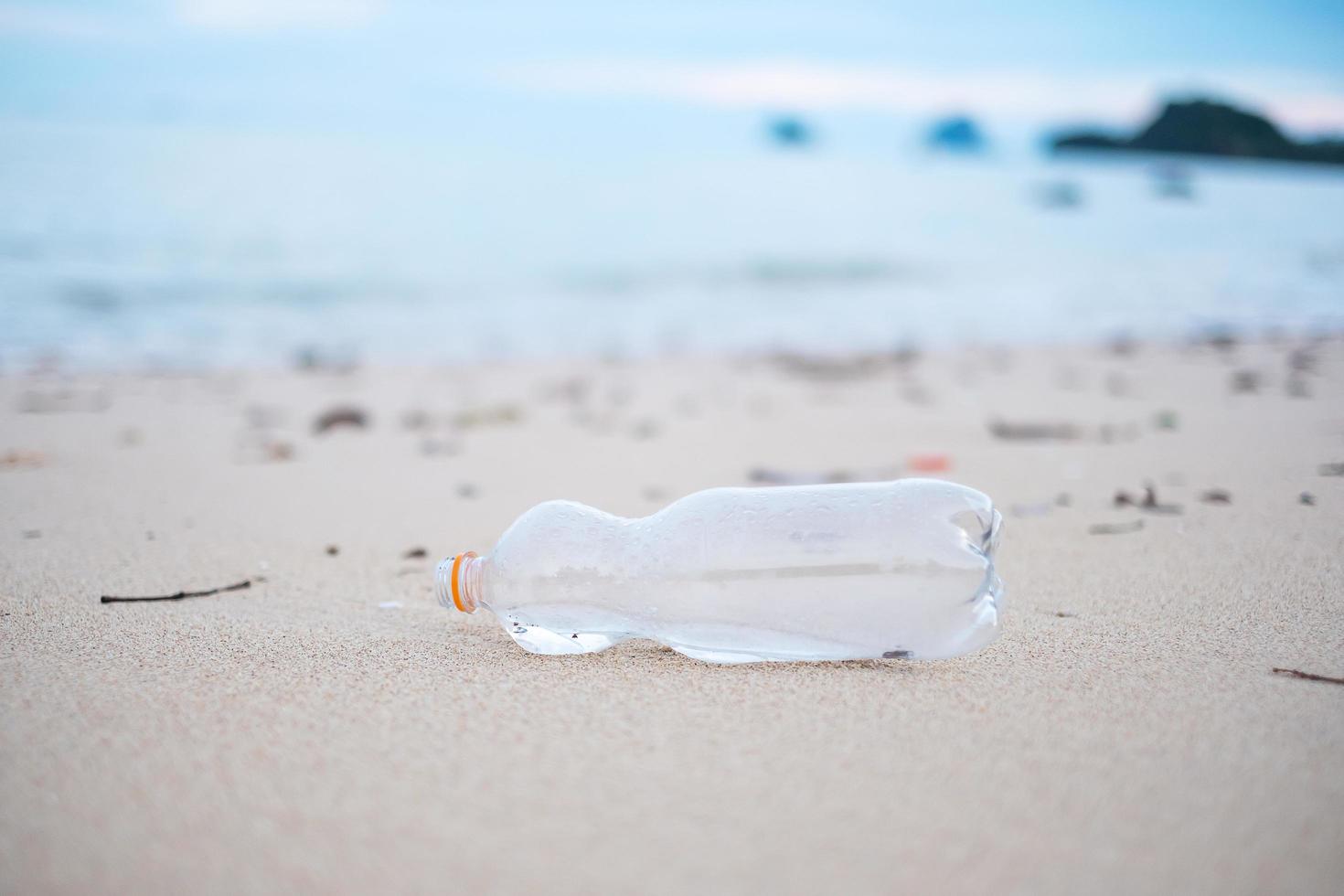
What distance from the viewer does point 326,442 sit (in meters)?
3.40

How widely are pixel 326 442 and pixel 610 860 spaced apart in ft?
9.14

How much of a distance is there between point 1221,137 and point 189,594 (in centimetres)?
1378

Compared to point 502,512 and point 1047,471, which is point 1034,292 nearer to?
point 1047,471

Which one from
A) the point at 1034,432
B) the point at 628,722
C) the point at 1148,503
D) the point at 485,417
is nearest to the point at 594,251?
the point at 485,417

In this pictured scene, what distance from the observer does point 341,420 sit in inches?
145

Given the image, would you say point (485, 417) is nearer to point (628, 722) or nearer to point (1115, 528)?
point (1115, 528)

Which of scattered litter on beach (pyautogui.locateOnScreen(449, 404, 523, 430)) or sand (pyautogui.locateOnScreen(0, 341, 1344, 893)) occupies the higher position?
sand (pyautogui.locateOnScreen(0, 341, 1344, 893))

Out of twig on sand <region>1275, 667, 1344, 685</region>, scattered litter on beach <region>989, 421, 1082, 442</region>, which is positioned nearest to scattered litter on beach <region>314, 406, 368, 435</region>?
scattered litter on beach <region>989, 421, 1082, 442</region>

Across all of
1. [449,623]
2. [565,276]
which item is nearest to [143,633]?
[449,623]

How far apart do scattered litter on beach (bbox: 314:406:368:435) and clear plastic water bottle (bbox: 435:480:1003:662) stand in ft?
7.85

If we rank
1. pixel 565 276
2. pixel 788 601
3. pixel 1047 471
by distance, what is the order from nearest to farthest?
pixel 788 601, pixel 1047 471, pixel 565 276

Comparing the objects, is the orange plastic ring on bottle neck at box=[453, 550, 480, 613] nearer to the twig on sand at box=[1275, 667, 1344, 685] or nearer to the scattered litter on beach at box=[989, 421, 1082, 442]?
the twig on sand at box=[1275, 667, 1344, 685]

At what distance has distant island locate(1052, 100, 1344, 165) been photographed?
11.6 meters

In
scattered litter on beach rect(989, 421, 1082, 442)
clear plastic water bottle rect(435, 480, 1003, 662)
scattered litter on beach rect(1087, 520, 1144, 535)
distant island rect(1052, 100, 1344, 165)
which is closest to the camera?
clear plastic water bottle rect(435, 480, 1003, 662)
